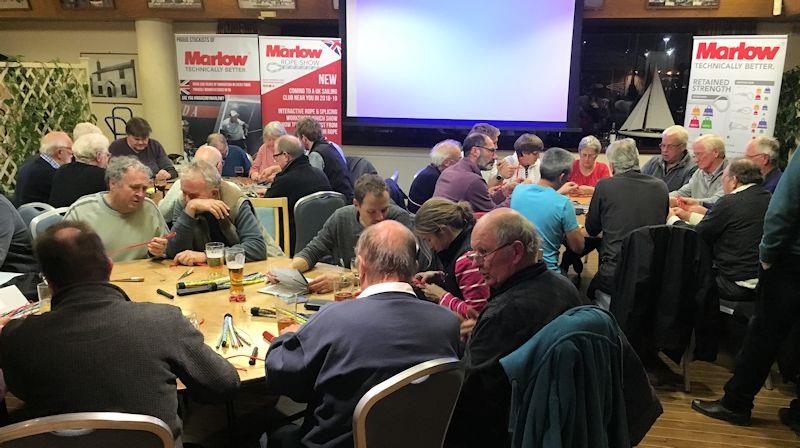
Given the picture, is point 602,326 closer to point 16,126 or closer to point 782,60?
point 782,60

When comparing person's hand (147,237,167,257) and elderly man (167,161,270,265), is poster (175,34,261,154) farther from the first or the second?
person's hand (147,237,167,257)

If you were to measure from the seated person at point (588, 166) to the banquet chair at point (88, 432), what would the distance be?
4.43 metres

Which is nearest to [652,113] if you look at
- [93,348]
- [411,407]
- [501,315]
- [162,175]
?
[162,175]

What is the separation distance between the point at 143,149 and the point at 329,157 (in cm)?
201

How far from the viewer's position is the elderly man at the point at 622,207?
3605 mm

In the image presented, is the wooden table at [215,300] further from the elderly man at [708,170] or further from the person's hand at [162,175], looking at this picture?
the elderly man at [708,170]

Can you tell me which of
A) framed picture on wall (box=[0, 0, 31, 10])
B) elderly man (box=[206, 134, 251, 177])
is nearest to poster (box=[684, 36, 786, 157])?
elderly man (box=[206, 134, 251, 177])

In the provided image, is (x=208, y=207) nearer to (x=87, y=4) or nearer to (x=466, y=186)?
(x=466, y=186)

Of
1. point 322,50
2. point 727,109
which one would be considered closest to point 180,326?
point 322,50

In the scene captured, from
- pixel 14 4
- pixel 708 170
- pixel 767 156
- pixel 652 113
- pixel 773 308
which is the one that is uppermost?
pixel 14 4

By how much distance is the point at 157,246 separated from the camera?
2.87 metres

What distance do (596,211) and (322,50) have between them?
4140 millimetres

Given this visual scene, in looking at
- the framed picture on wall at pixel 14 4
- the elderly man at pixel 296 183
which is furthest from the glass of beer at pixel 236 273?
the framed picture on wall at pixel 14 4

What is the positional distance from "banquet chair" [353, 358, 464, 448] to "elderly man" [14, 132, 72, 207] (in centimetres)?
389
